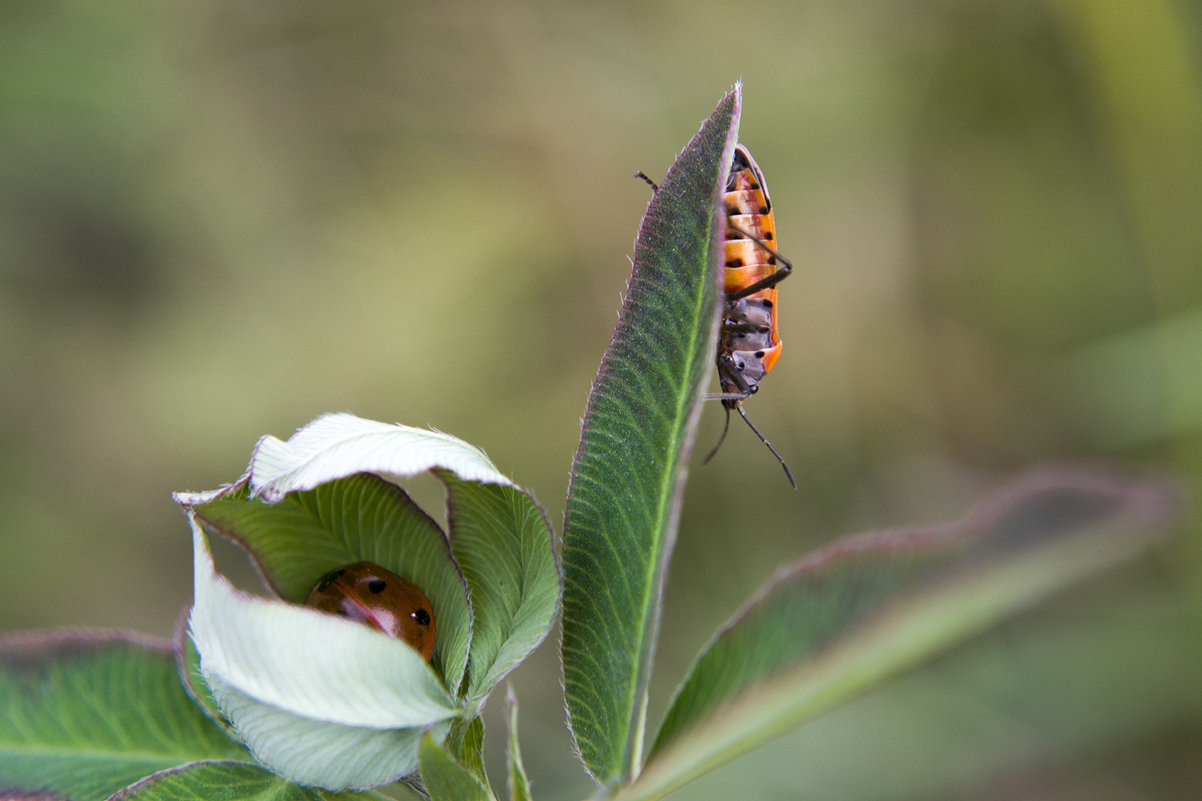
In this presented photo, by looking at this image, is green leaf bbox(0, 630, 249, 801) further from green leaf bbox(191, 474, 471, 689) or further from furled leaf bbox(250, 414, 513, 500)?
furled leaf bbox(250, 414, 513, 500)

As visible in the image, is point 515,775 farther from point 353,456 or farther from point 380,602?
point 353,456

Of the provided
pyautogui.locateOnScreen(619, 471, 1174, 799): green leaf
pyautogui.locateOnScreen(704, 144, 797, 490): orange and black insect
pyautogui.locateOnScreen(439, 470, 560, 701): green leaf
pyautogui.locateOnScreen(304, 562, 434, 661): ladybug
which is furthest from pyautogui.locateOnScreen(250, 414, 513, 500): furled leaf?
pyautogui.locateOnScreen(704, 144, 797, 490): orange and black insect

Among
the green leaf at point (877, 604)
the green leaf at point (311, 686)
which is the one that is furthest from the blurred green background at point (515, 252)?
the green leaf at point (311, 686)

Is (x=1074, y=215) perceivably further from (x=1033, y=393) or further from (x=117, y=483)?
(x=117, y=483)

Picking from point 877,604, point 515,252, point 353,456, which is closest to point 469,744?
point 353,456

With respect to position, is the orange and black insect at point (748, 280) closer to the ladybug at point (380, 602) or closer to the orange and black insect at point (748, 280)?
the orange and black insect at point (748, 280)

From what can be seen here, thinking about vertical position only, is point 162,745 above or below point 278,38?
below

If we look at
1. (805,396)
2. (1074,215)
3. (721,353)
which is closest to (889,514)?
(805,396)
